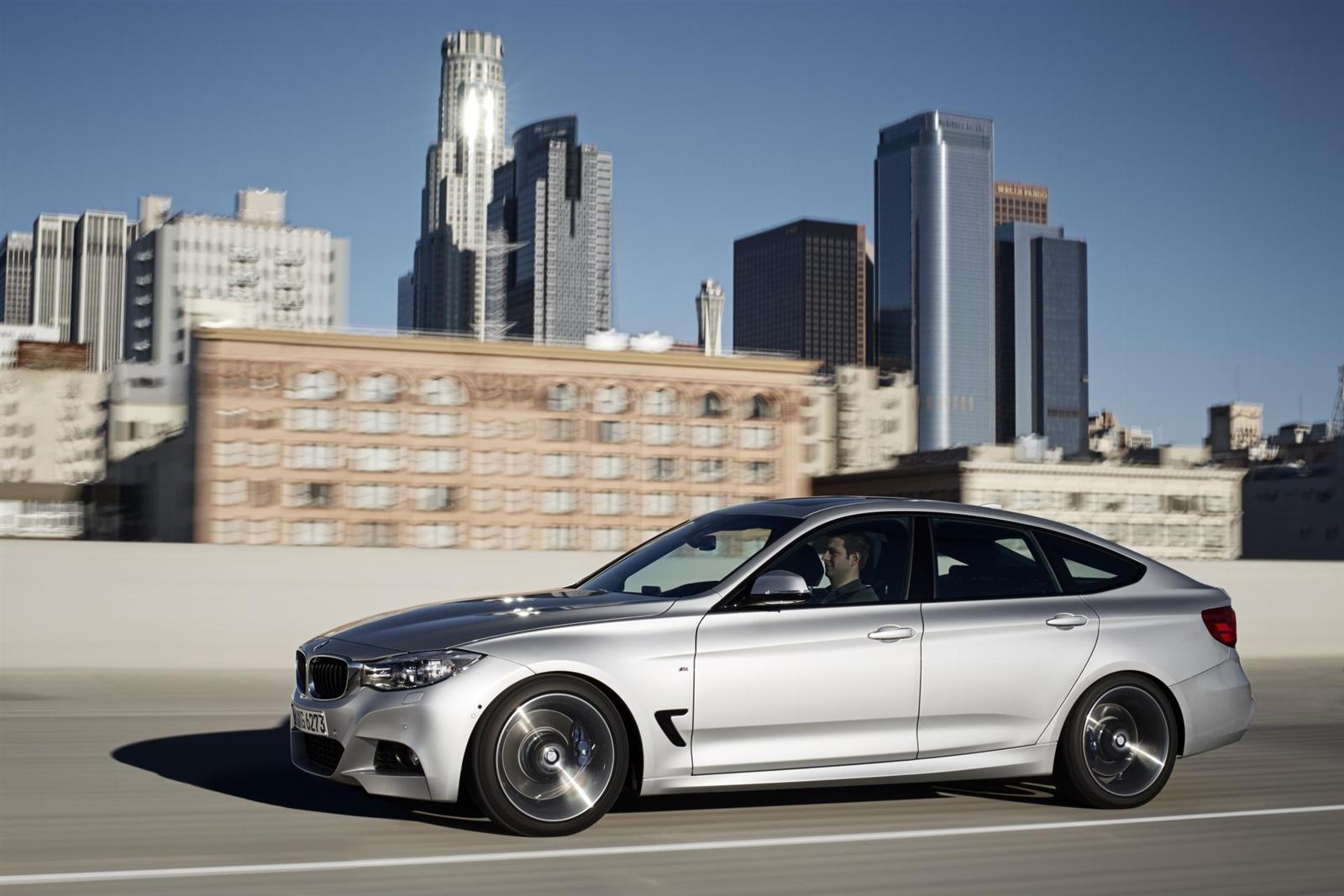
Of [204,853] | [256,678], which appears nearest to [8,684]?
[256,678]

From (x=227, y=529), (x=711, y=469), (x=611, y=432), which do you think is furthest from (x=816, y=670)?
(x=711, y=469)

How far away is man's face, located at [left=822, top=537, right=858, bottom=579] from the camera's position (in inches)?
286

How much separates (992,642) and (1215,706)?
140 cm

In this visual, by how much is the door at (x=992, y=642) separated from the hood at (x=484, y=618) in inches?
55.2

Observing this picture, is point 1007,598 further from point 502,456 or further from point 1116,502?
point 1116,502

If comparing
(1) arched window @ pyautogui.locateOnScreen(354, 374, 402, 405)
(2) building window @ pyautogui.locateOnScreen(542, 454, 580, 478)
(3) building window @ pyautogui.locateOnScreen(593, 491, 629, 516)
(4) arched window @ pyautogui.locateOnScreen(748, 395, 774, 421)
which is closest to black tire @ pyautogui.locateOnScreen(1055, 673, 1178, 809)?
(1) arched window @ pyautogui.locateOnScreen(354, 374, 402, 405)

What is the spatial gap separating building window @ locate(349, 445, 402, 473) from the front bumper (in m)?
105

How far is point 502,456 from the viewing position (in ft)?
368

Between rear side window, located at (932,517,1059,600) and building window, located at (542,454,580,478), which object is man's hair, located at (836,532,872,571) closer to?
rear side window, located at (932,517,1059,600)

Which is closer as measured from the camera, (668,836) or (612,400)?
(668,836)

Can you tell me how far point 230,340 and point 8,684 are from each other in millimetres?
96169

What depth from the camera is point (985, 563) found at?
7645 mm

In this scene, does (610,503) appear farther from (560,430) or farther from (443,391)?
(443,391)

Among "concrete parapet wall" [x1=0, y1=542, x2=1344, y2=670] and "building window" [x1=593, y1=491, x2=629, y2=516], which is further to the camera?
"building window" [x1=593, y1=491, x2=629, y2=516]
